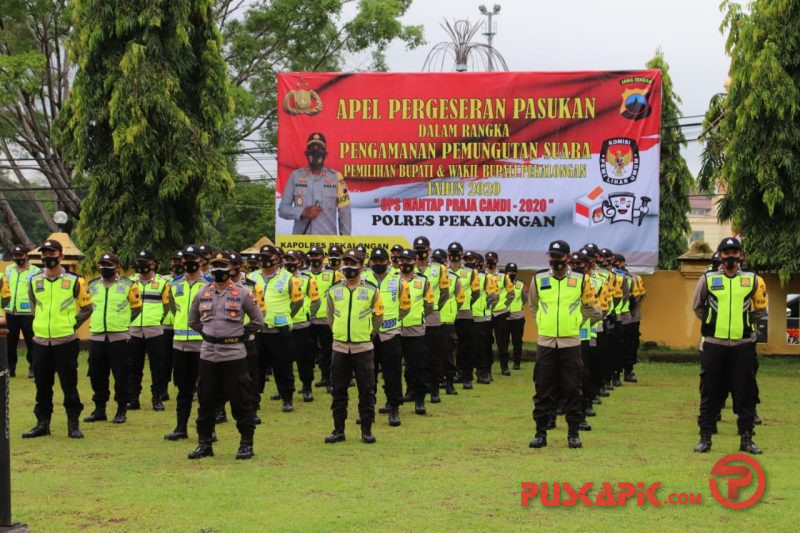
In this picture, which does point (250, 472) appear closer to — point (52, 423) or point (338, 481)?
point (338, 481)

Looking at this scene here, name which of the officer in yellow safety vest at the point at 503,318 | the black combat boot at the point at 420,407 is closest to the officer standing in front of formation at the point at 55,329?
the black combat boot at the point at 420,407

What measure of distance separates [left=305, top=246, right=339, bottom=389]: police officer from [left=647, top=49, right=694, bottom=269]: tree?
14.9m

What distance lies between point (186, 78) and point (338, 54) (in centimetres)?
950

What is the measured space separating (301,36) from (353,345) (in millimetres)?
19803

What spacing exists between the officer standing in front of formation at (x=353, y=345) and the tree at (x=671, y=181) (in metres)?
19.5

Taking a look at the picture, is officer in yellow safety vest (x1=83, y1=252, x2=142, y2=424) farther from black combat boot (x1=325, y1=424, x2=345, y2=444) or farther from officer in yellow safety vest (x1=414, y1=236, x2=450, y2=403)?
officer in yellow safety vest (x1=414, y1=236, x2=450, y2=403)

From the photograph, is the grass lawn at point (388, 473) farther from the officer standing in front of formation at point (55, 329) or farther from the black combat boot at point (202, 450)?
the officer standing in front of formation at point (55, 329)

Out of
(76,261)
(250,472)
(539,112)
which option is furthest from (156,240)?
(250,472)

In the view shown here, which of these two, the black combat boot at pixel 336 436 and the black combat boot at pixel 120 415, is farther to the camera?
the black combat boot at pixel 120 415

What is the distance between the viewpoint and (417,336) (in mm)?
13758

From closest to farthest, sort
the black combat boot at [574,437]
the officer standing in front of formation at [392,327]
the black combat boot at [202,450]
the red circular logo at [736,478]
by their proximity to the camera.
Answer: the red circular logo at [736,478], the black combat boot at [202,450], the black combat boot at [574,437], the officer standing in front of formation at [392,327]

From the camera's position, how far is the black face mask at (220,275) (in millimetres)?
10135

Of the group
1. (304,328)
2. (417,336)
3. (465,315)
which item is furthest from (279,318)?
(465,315)

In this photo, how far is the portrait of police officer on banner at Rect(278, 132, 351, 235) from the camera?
2020 cm
